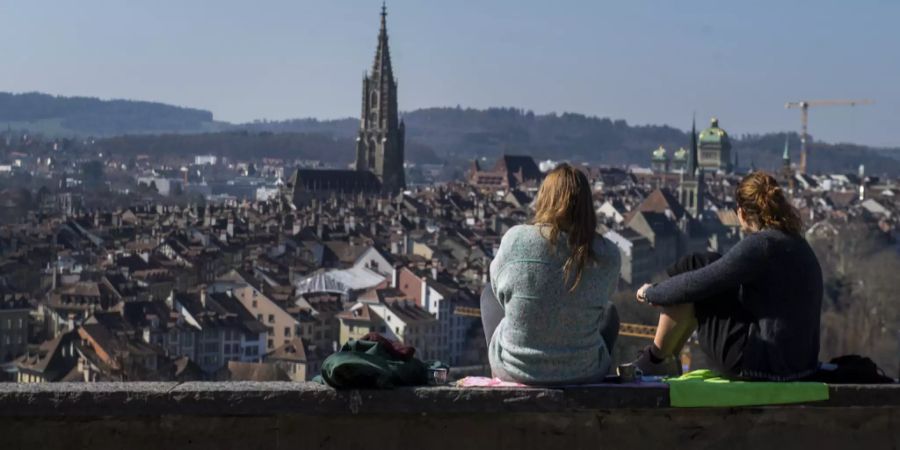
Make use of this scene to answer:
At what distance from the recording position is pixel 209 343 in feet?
124

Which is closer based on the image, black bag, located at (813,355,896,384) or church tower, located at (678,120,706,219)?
black bag, located at (813,355,896,384)

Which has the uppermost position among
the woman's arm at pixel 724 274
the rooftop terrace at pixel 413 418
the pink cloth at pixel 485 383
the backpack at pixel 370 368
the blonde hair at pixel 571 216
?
the blonde hair at pixel 571 216

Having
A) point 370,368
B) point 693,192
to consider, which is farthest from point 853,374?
point 693,192

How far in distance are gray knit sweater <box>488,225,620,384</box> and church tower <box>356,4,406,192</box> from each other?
9314 cm

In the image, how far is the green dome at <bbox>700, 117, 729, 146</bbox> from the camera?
147 meters

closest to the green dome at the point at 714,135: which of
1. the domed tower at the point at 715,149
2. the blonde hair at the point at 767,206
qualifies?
the domed tower at the point at 715,149

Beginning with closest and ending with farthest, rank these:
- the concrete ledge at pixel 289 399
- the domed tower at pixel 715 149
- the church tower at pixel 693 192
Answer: the concrete ledge at pixel 289 399 → the church tower at pixel 693 192 → the domed tower at pixel 715 149

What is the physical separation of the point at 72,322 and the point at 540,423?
34448 millimetres

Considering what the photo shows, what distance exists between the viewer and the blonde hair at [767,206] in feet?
15.2

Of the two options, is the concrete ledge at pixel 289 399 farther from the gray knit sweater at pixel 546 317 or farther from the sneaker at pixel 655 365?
the sneaker at pixel 655 365

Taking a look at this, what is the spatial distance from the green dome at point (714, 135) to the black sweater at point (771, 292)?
14173cm

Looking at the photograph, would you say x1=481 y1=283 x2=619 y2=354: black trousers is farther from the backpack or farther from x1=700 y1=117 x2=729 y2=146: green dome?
x1=700 y1=117 x2=729 y2=146: green dome

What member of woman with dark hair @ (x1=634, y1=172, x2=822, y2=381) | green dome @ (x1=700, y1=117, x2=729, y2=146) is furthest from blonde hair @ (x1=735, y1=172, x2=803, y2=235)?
green dome @ (x1=700, y1=117, x2=729, y2=146)

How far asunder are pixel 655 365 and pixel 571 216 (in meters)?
0.64
